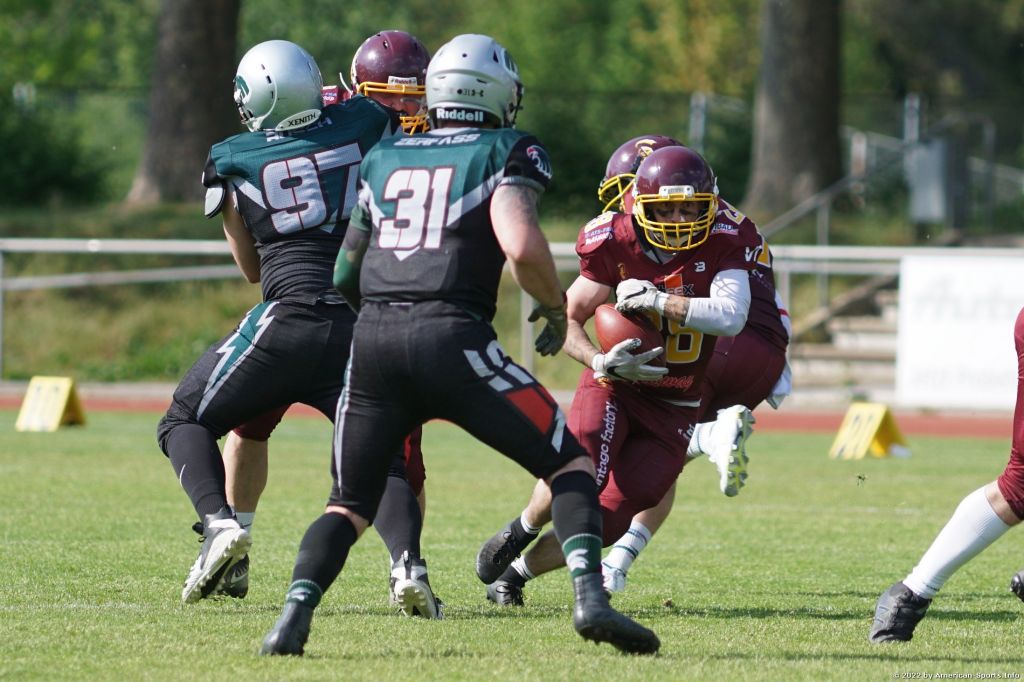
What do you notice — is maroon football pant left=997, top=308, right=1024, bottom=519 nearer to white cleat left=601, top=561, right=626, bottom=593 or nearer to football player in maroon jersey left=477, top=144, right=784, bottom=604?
football player in maroon jersey left=477, top=144, right=784, bottom=604

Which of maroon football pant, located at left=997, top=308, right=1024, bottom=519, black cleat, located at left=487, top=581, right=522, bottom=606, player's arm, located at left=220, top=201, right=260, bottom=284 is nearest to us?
maroon football pant, located at left=997, top=308, right=1024, bottom=519

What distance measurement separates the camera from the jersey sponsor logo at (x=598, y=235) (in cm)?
574

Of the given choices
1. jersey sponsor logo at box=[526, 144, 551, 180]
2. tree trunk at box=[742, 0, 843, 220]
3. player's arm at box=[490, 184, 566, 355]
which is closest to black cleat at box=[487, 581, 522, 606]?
player's arm at box=[490, 184, 566, 355]

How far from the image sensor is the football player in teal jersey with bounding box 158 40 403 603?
217 inches

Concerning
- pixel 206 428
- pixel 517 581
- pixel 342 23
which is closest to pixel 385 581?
pixel 517 581

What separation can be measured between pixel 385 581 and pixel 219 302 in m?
13.4

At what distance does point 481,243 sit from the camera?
4.71 metres

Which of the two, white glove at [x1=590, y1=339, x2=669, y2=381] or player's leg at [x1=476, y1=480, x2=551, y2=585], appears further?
player's leg at [x1=476, y1=480, x2=551, y2=585]

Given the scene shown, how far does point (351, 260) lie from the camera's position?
16.1 feet

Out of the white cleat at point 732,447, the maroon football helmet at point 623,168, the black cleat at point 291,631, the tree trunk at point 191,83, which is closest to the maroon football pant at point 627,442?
the white cleat at point 732,447

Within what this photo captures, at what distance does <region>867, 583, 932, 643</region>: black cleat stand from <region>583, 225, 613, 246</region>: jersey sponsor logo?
1.58 meters

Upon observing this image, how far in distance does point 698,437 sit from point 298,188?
1.70 m

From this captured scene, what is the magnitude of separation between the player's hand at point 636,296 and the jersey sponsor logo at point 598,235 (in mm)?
212

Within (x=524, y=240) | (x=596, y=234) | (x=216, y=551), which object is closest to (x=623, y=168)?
(x=596, y=234)
